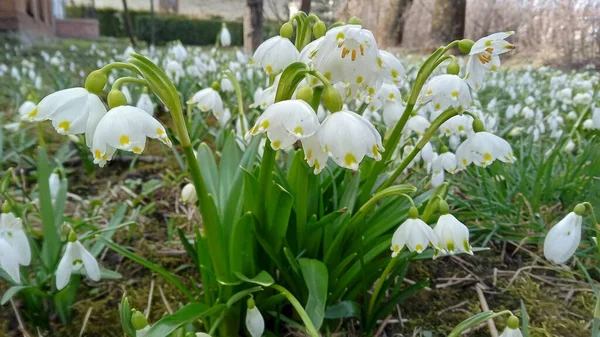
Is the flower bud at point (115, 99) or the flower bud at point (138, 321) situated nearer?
the flower bud at point (115, 99)

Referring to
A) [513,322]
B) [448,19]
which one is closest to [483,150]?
[513,322]

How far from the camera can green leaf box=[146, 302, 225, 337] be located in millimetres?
983

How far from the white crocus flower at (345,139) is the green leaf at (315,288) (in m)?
0.37

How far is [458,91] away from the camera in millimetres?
1107

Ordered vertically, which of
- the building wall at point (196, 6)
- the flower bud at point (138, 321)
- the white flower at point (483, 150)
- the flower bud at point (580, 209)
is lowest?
the flower bud at point (138, 321)

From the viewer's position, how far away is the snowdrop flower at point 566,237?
1.13 m

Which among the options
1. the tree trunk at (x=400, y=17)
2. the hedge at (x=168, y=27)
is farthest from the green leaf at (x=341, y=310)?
the hedge at (x=168, y=27)

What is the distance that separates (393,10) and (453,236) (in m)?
8.76

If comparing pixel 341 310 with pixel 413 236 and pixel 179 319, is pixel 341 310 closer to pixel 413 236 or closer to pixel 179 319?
pixel 413 236

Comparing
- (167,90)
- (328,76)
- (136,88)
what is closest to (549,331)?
(328,76)

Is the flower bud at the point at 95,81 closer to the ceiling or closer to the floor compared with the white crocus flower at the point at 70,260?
closer to the ceiling

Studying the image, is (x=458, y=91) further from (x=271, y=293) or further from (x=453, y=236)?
(x=271, y=293)

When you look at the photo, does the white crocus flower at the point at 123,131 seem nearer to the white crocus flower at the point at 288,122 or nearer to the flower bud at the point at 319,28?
the white crocus flower at the point at 288,122

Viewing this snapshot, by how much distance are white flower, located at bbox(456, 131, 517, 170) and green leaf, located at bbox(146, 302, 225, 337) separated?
2.39 ft
